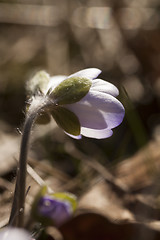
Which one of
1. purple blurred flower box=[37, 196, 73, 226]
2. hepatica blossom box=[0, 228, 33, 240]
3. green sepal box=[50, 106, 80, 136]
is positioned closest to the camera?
hepatica blossom box=[0, 228, 33, 240]

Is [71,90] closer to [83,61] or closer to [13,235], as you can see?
[13,235]

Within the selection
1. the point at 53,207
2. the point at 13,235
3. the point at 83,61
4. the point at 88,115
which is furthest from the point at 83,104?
the point at 83,61

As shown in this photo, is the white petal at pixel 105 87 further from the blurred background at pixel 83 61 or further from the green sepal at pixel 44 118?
the blurred background at pixel 83 61

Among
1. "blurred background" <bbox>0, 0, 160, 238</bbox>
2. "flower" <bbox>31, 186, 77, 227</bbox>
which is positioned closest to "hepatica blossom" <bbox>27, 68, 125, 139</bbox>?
"flower" <bbox>31, 186, 77, 227</bbox>

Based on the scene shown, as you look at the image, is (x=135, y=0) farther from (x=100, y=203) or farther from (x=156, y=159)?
(x=100, y=203)

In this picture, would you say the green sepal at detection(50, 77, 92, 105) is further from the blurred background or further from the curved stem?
the blurred background

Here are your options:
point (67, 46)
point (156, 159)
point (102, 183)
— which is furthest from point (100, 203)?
point (67, 46)

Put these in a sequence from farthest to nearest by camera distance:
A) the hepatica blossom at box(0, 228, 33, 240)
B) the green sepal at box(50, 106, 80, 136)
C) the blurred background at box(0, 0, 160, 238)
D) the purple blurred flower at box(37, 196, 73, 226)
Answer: the blurred background at box(0, 0, 160, 238) < the green sepal at box(50, 106, 80, 136) < the purple blurred flower at box(37, 196, 73, 226) < the hepatica blossom at box(0, 228, 33, 240)
